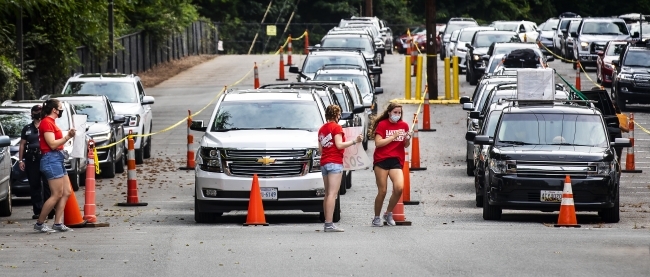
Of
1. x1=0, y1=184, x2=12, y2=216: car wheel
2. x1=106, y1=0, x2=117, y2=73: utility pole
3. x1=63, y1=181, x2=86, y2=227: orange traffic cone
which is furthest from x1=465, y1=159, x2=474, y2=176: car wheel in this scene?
x1=106, y1=0, x2=117, y2=73: utility pole

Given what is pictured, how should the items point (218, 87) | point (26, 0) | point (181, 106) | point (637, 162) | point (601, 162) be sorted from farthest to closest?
point (218, 87) → point (181, 106) → point (637, 162) → point (26, 0) → point (601, 162)

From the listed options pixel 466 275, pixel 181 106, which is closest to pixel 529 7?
pixel 181 106

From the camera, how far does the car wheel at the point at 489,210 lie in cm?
1795

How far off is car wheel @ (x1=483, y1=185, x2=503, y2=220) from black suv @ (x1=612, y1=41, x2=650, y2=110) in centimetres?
1901

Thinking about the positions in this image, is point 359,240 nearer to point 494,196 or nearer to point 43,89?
point 494,196

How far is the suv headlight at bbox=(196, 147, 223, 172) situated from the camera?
17422mm

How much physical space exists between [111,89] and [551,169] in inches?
562

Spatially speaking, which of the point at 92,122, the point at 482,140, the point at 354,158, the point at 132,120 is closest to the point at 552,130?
the point at 482,140

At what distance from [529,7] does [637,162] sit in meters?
54.8

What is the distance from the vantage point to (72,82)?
29.2 m

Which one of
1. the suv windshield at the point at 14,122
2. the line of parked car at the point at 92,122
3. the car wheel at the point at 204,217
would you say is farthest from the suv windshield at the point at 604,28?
the car wheel at the point at 204,217

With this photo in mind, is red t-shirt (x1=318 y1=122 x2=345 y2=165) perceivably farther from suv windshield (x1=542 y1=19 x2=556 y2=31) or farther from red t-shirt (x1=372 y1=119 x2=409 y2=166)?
suv windshield (x1=542 y1=19 x2=556 y2=31)

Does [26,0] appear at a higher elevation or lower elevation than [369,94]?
higher

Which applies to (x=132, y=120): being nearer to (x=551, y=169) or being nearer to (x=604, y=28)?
(x=551, y=169)
